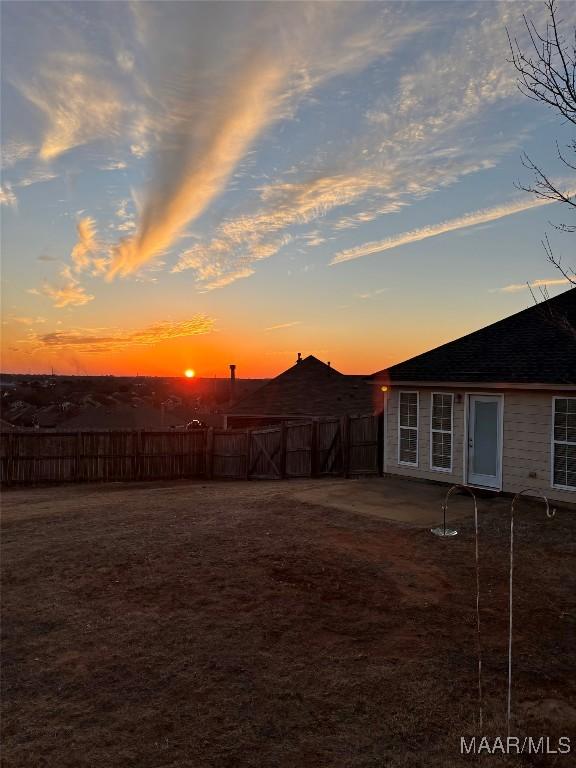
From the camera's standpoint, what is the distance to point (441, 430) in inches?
Answer: 566

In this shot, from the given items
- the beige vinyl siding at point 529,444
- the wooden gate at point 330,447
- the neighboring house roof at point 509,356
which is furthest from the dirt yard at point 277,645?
the wooden gate at point 330,447

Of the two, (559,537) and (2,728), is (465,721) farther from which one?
(559,537)

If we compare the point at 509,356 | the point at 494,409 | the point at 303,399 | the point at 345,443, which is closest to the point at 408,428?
the point at 494,409

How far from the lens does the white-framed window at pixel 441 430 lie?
46.5 feet

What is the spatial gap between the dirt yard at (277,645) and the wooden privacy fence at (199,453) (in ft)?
28.0

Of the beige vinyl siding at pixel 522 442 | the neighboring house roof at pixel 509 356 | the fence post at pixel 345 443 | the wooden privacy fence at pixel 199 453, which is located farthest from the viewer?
the fence post at pixel 345 443

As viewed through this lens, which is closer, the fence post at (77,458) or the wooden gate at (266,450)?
the fence post at (77,458)

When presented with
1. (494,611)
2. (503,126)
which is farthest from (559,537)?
(503,126)

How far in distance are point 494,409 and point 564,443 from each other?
2.00m

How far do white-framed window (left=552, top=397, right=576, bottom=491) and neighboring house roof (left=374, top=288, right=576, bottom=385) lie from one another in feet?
2.20

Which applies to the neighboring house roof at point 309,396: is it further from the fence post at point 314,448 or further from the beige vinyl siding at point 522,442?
the beige vinyl siding at point 522,442
